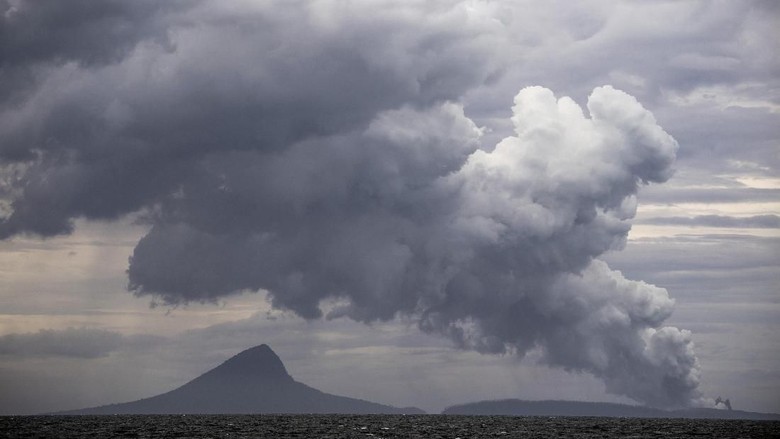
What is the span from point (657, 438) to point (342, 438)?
2105 inches

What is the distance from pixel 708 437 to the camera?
531 ft

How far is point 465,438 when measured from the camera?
511 ft

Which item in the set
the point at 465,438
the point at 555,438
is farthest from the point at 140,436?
the point at 555,438

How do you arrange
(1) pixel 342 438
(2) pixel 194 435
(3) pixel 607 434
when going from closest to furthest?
(1) pixel 342 438 < (2) pixel 194 435 < (3) pixel 607 434

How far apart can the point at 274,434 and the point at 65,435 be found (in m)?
35.2

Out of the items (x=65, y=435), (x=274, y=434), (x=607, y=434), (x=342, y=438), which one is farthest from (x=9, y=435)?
(x=607, y=434)

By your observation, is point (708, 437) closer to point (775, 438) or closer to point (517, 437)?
point (775, 438)

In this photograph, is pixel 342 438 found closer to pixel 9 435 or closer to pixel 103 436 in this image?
pixel 103 436

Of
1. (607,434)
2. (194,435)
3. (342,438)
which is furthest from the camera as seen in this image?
(607,434)

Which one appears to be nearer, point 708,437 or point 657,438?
point 657,438

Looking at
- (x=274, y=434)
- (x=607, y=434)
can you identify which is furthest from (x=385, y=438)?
(x=607, y=434)

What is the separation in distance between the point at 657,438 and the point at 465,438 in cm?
3233

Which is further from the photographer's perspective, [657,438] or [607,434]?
[607,434]

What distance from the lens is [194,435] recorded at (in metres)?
154
